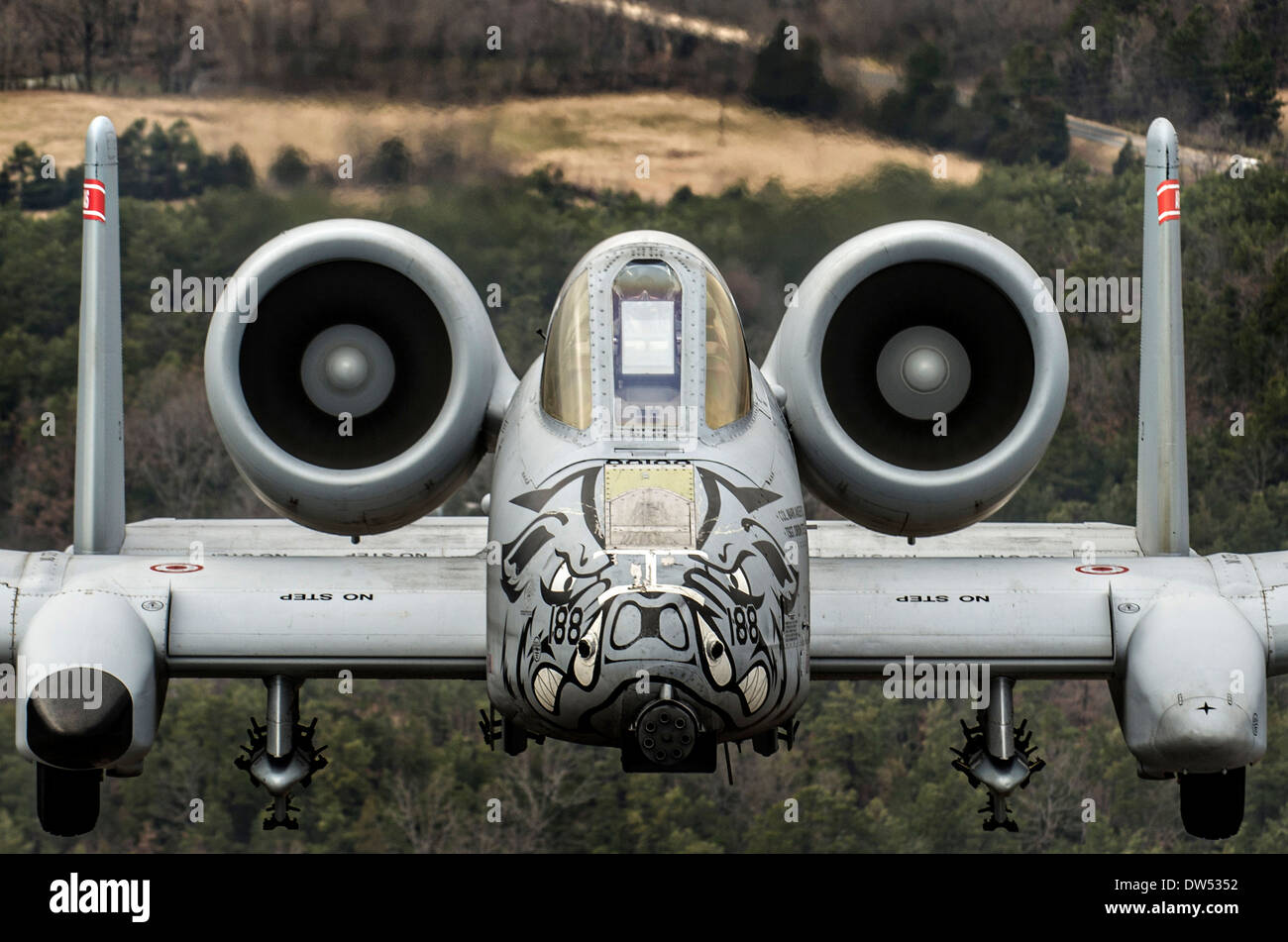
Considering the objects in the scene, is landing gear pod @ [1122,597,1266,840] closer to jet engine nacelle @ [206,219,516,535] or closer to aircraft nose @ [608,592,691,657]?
aircraft nose @ [608,592,691,657]

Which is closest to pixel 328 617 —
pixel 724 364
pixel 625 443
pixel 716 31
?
pixel 625 443

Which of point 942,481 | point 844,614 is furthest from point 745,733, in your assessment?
point 942,481

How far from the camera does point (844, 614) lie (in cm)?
1172

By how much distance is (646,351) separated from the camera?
10359 mm

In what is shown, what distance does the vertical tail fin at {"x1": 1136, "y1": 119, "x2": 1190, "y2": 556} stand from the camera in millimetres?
12766

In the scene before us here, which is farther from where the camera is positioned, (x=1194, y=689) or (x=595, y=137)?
(x=595, y=137)

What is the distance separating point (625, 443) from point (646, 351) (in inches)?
21.0

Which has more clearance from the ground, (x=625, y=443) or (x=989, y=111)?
(x=989, y=111)

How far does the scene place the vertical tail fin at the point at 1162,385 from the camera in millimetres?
12766

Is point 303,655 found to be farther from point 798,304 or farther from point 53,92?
→ point 53,92

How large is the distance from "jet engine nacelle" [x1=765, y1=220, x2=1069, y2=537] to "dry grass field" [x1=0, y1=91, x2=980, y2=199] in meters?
6.05

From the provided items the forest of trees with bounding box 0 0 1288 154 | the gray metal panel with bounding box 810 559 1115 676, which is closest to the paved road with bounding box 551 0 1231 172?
the forest of trees with bounding box 0 0 1288 154

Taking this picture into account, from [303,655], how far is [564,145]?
365 inches

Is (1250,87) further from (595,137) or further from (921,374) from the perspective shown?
(921,374)
